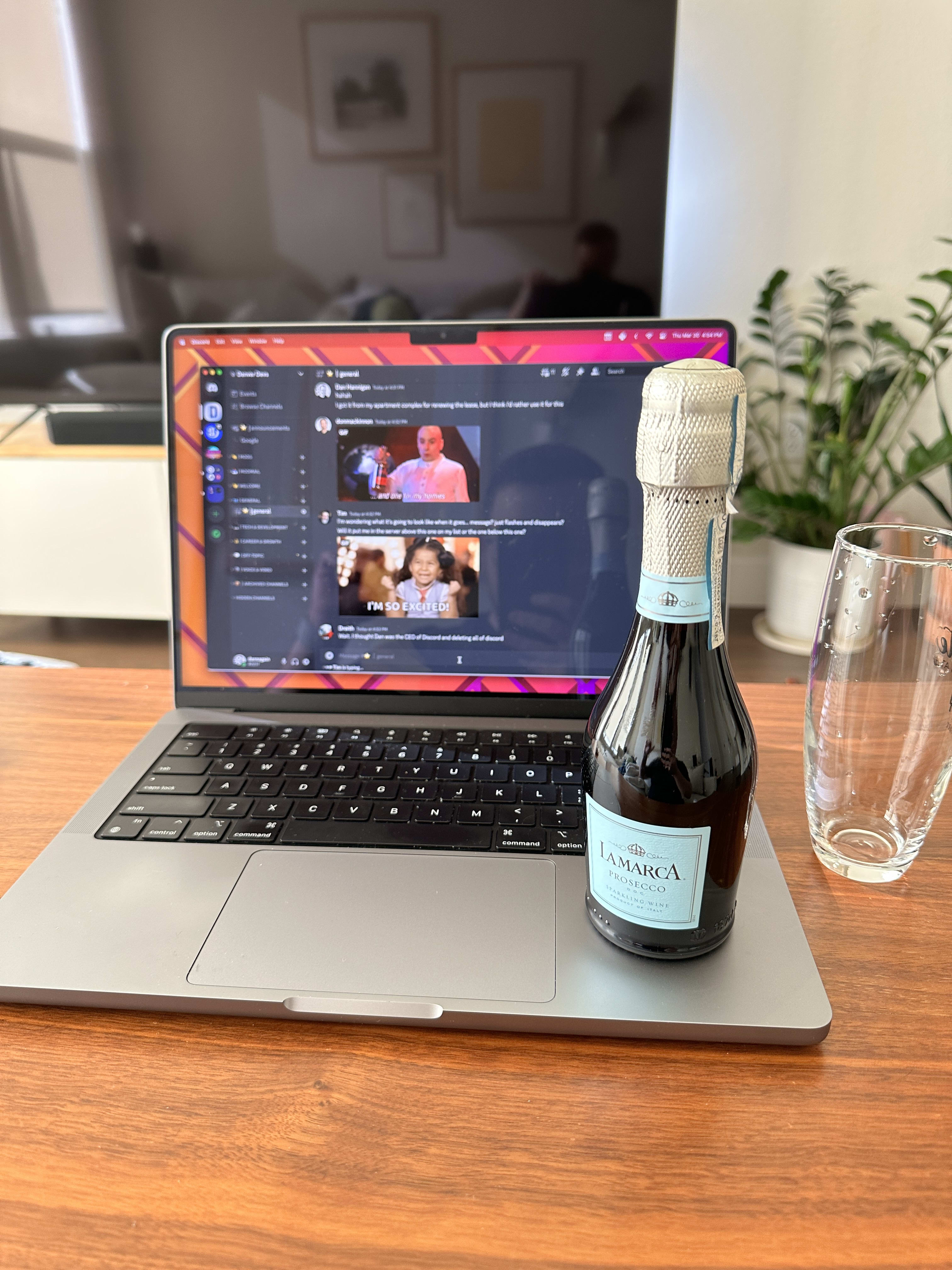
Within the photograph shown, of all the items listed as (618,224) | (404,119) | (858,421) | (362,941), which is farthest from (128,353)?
(362,941)

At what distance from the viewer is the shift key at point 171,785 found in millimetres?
564

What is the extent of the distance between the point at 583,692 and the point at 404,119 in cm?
178

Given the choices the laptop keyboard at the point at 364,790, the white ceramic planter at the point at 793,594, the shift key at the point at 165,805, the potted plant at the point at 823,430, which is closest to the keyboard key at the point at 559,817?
the laptop keyboard at the point at 364,790

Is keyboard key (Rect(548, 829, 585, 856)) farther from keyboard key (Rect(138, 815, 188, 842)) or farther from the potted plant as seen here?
the potted plant

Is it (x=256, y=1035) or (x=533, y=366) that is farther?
(x=533, y=366)

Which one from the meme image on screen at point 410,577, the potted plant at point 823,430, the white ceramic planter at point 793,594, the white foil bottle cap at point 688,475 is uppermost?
the white foil bottle cap at point 688,475

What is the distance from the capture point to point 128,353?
2.26m

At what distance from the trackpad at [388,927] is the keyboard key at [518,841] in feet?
0.03

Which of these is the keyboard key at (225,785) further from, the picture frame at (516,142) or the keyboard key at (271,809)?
the picture frame at (516,142)

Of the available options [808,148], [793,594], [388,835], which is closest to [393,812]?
[388,835]

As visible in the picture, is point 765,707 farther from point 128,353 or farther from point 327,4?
point 128,353

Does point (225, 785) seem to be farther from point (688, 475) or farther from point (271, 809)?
point (688, 475)

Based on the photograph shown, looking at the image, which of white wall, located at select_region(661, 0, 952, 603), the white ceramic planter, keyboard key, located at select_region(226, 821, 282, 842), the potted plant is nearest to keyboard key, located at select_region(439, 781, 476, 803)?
keyboard key, located at select_region(226, 821, 282, 842)

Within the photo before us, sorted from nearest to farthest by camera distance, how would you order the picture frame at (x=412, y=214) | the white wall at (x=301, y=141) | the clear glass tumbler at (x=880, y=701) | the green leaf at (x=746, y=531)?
1. the clear glass tumbler at (x=880, y=701)
2. the white wall at (x=301, y=141)
3. the picture frame at (x=412, y=214)
4. the green leaf at (x=746, y=531)
